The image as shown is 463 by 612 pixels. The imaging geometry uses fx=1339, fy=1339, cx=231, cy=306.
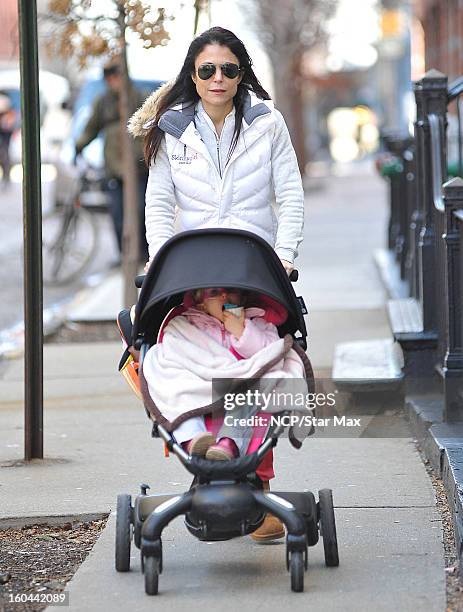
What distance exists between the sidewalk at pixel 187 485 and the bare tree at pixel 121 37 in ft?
3.50

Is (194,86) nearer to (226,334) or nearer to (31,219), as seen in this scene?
(226,334)

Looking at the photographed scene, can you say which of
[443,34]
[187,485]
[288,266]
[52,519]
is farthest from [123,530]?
[443,34]

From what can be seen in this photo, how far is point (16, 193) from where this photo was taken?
2952 centimetres

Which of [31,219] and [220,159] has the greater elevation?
[220,159]

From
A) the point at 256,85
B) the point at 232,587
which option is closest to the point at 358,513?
the point at 232,587

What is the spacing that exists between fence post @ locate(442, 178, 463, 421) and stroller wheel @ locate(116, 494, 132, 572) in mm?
2293

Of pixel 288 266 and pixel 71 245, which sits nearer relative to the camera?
pixel 288 266

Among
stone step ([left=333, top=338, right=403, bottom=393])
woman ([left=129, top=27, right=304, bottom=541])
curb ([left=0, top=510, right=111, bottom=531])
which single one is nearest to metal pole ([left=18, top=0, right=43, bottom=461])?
curb ([left=0, top=510, right=111, bottom=531])

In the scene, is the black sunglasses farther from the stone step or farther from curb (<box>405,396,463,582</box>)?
the stone step

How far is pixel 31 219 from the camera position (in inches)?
251

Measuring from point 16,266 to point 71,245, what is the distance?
220cm

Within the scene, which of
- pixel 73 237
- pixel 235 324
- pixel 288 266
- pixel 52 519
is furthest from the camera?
pixel 73 237

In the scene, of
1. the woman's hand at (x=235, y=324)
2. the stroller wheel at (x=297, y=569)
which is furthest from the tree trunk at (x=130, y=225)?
the stroller wheel at (x=297, y=569)

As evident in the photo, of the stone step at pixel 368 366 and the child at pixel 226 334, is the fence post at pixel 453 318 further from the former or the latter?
the child at pixel 226 334
